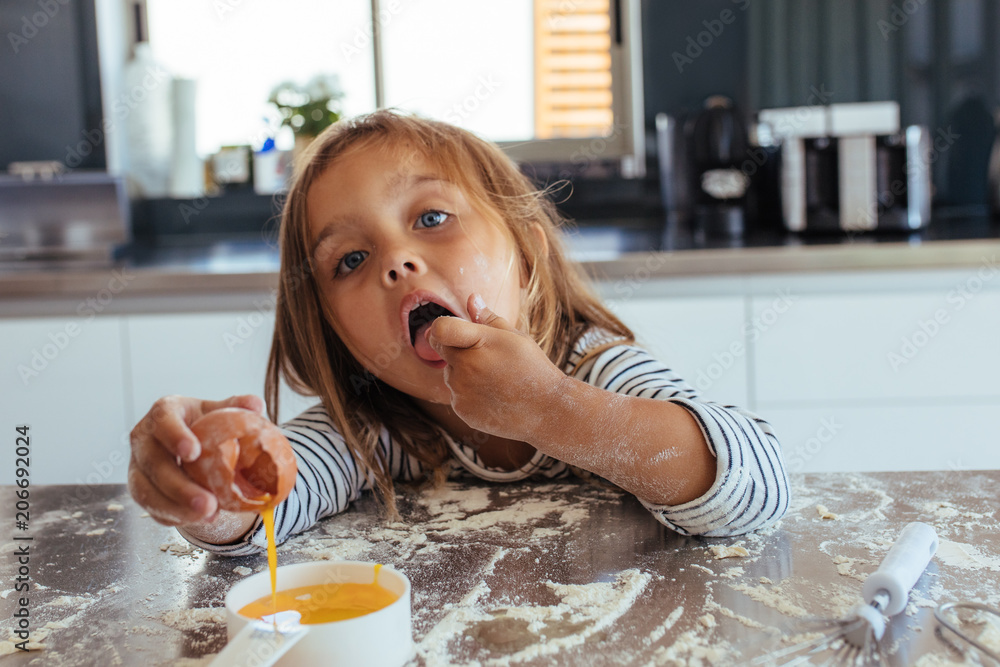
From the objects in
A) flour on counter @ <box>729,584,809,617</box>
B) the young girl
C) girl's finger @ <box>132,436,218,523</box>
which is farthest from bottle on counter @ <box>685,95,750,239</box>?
girl's finger @ <box>132,436,218,523</box>

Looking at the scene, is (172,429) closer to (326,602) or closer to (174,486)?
(174,486)

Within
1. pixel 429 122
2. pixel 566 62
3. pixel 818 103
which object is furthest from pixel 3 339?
pixel 818 103

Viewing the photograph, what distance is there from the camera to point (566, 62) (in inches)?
100

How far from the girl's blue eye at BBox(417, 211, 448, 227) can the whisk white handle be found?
556mm

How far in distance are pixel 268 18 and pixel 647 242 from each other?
1303mm

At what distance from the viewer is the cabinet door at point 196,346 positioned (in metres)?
1.79

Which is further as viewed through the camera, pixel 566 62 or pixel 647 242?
pixel 566 62

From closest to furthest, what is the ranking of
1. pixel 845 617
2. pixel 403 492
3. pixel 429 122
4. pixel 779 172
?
pixel 845 617
pixel 403 492
pixel 429 122
pixel 779 172

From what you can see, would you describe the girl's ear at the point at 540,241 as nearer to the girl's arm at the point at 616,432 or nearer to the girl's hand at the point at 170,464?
the girl's arm at the point at 616,432

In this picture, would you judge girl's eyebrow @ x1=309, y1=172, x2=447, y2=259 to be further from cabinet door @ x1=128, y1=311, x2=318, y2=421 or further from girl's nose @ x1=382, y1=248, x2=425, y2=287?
cabinet door @ x1=128, y1=311, x2=318, y2=421

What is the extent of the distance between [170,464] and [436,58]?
→ 2.09m

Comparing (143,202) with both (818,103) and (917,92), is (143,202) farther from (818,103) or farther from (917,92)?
(917,92)

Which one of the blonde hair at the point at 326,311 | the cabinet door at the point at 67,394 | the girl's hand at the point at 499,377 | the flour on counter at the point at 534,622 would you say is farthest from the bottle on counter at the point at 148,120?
the flour on counter at the point at 534,622

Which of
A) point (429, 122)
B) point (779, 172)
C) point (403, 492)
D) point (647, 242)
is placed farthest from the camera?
point (779, 172)
